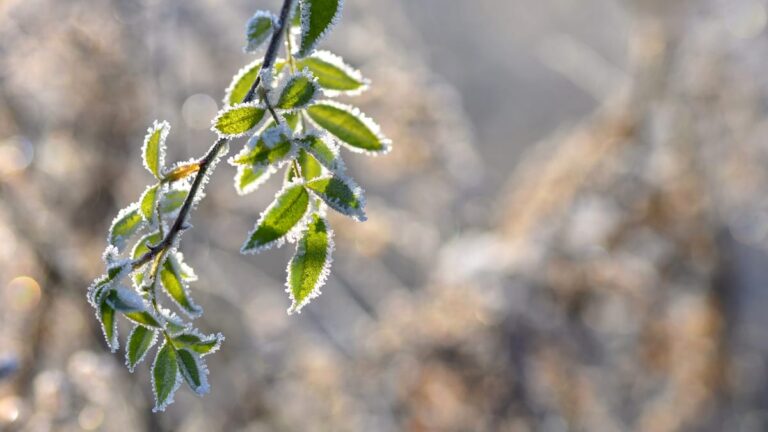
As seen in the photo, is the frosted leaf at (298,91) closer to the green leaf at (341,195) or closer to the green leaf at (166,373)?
the green leaf at (341,195)

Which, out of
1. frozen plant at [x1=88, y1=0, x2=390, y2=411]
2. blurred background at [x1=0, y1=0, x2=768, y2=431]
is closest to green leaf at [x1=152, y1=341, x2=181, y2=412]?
frozen plant at [x1=88, y1=0, x2=390, y2=411]

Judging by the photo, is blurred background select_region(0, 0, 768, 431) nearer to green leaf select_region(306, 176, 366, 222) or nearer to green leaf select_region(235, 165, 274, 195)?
green leaf select_region(235, 165, 274, 195)

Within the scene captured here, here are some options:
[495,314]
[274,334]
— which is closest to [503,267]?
[495,314]

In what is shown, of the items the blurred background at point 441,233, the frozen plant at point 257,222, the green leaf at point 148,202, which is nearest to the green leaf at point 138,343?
the frozen plant at point 257,222

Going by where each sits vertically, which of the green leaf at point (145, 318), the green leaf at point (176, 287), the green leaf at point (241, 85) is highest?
the green leaf at point (241, 85)

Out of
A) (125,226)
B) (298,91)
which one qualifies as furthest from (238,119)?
(125,226)

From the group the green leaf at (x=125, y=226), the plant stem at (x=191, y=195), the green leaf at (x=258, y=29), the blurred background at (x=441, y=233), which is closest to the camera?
the plant stem at (x=191, y=195)
